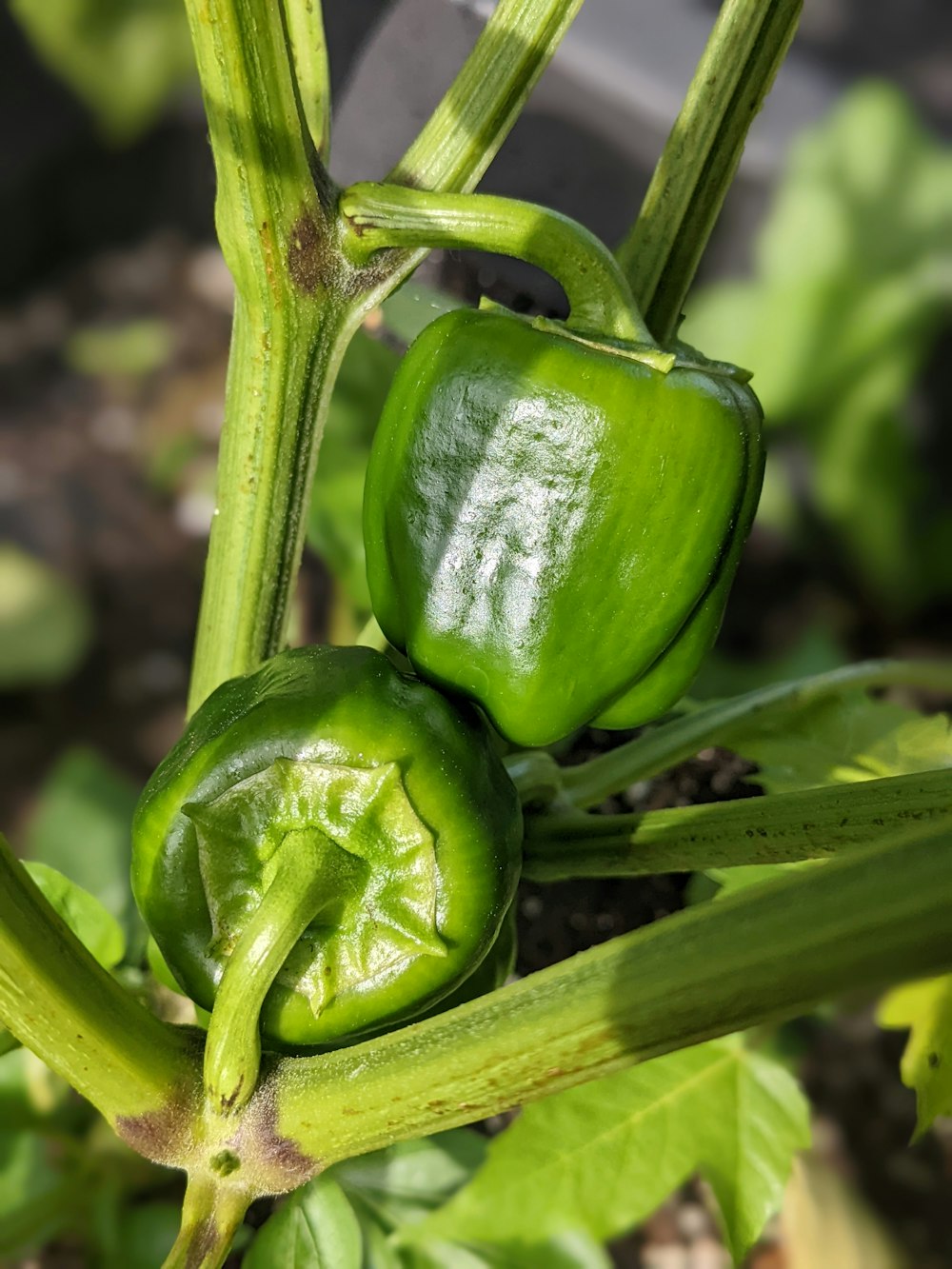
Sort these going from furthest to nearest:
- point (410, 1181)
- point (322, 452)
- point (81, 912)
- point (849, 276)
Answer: point (849, 276)
point (322, 452)
point (410, 1181)
point (81, 912)

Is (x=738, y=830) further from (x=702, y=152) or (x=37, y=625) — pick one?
(x=37, y=625)

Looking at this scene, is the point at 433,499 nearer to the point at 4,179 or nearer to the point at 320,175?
the point at 320,175

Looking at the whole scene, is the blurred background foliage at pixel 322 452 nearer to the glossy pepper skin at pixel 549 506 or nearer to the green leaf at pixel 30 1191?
the green leaf at pixel 30 1191

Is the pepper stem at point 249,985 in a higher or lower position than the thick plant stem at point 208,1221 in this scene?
higher

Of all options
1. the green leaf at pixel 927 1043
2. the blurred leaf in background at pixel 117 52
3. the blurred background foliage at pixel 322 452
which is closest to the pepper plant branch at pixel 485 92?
the blurred background foliage at pixel 322 452

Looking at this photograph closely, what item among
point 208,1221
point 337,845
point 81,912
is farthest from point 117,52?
point 208,1221

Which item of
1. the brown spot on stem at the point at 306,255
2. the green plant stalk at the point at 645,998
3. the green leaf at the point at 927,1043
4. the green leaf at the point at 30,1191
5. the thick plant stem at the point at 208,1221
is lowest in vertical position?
the green leaf at the point at 30,1191

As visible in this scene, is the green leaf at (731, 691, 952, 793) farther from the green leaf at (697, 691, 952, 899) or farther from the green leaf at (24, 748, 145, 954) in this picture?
the green leaf at (24, 748, 145, 954)
